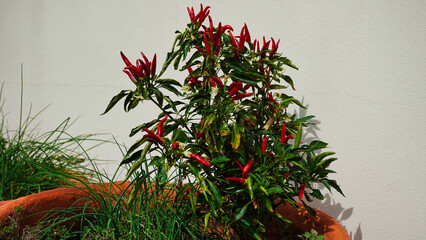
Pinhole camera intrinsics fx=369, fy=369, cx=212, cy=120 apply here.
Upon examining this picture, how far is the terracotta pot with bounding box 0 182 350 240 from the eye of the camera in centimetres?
120

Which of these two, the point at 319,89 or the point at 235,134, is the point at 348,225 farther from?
the point at 235,134

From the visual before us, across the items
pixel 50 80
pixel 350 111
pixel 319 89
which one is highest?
pixel 50 80

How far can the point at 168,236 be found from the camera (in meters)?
1.17

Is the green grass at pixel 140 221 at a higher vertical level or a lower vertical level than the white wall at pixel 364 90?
lower

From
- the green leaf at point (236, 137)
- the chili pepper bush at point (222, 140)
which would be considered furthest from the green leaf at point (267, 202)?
the green leaf at point (236, 137)

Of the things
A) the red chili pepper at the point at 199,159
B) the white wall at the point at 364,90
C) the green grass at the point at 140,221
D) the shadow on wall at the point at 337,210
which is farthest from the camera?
the shadow on wall at the point at 337,210

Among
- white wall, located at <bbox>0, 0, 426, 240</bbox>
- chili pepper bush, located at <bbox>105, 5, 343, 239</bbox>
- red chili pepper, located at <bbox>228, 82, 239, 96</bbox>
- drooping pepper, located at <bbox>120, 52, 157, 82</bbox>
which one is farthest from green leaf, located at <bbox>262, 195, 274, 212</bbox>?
white wall, located at <bbox>0, 0, 426, 240</bbox>

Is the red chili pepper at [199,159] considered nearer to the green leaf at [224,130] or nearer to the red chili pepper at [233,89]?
the green leaf at [224,130]

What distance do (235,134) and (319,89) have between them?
0.69m

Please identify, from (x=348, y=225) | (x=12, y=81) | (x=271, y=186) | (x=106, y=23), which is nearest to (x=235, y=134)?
(x=271, y=186)

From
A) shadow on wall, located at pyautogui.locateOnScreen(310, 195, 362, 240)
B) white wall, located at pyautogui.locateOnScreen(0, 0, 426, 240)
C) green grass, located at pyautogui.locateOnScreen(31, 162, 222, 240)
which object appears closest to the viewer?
green grass, located at pyautogui.locateOnScreen(31, 162, 222, 240)

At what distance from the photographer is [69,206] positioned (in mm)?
1327

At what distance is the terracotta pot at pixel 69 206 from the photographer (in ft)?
3.93

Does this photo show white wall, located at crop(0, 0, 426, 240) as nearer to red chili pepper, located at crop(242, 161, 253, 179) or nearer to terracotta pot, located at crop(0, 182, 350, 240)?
terracotta pot, located at crop(0, 182, 350, 240)
